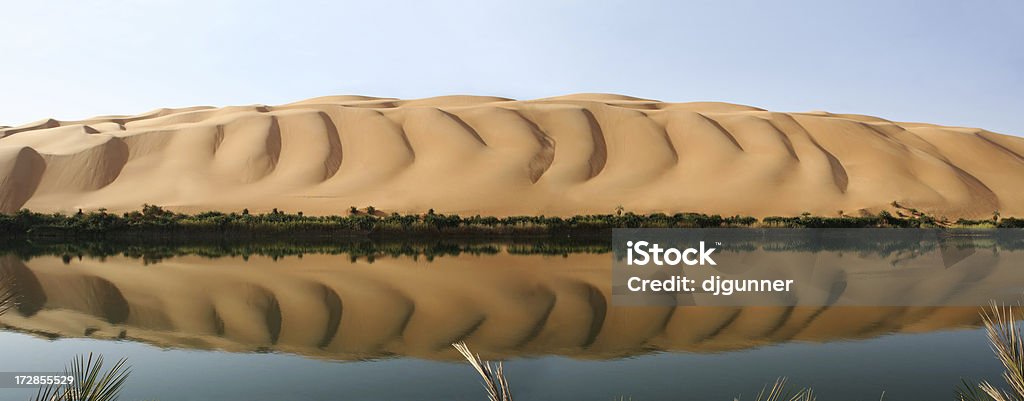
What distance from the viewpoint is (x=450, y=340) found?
1119cm

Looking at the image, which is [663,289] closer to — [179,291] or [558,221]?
[179,291]

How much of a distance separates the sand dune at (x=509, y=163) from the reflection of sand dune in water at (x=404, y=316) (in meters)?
26.8

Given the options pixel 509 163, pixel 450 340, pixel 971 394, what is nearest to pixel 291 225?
pixel 509 163

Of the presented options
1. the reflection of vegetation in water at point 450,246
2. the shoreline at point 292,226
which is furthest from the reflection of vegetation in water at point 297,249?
the shoreline at point 292,226

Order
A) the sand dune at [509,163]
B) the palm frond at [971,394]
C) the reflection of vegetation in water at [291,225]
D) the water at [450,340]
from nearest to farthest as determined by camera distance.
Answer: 1. the palm frond at [971,394]
2. the water at [450,340]
3. the reflection of vegetation in water at [291,225]
4. the sand dune at [509,163]

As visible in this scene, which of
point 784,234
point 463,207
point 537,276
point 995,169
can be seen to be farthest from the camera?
point 995,169

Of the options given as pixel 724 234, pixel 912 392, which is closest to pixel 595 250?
pixel 724 234

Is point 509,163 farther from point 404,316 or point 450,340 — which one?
point 450,340

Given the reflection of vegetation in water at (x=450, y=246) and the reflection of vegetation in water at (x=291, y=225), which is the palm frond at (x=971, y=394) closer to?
the reflection of vegetation in water at (x=450, y=246)

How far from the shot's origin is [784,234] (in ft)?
124

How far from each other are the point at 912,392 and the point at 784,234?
30.9m

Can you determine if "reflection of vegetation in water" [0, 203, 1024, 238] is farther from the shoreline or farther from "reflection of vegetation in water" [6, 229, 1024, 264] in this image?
"reflection of vegetation in water" [6, 229, 1024, 264]

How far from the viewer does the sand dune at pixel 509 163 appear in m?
47.3

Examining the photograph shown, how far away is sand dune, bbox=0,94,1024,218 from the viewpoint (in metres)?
47.3
